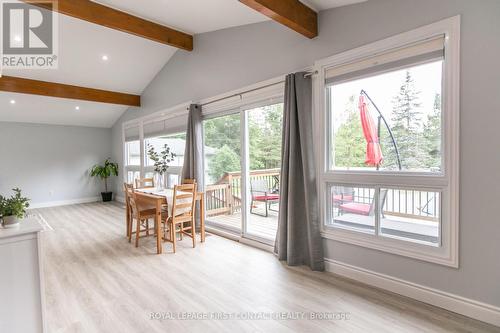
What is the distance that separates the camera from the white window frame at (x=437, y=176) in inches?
80.9

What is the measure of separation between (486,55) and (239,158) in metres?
2.99

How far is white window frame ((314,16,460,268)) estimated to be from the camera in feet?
6.74

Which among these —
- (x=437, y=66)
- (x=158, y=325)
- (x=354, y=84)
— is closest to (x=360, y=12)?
(x=354, y=84)

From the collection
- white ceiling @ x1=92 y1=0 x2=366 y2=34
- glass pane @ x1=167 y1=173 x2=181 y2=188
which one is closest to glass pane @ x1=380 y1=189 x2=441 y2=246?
white ceiling @ x1=92 y1=0 x2=366 y2=34

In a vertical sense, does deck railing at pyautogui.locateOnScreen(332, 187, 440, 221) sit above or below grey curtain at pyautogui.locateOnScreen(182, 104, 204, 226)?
below

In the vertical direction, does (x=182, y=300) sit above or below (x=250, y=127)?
below

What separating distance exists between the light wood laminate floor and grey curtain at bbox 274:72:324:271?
0.69 feet

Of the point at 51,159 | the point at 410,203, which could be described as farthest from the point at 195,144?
the point at 51,159

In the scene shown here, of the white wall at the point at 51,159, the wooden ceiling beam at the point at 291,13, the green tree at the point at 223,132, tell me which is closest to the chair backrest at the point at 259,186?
the green tree at the point at 223,132

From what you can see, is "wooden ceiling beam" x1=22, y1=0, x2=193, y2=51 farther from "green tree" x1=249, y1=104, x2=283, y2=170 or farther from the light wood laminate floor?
the light wood laminate floor

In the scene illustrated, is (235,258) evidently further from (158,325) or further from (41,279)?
(41,279)

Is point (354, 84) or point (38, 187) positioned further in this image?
point (38, 187)

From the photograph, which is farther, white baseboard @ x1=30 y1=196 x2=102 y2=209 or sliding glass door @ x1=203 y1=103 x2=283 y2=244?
white baseboard @ x1=30 y1=196 x2=102 y2=209

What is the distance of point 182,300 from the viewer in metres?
2.38
